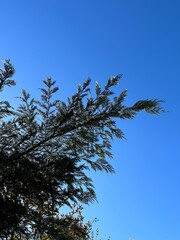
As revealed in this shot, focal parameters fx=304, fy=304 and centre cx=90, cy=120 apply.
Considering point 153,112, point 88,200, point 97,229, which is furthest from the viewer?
point 97,229

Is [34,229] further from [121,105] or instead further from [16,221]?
[121,105]

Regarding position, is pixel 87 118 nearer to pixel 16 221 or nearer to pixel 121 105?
pixel 121 105

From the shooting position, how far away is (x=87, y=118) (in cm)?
830

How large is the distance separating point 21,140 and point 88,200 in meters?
2.97

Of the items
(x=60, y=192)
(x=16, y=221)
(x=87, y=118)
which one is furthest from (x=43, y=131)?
(x=16, y=221)

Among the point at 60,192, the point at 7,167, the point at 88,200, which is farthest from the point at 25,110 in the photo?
the point at 88,200

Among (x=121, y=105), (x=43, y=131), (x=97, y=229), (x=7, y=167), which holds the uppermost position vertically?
(x=97, y=229)

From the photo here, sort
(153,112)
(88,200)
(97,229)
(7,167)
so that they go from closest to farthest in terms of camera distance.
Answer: (7,167) → (153,112) → (88,200) → (97,229)

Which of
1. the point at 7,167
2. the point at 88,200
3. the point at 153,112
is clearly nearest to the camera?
the point at 7,167

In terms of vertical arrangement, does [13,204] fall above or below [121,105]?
below

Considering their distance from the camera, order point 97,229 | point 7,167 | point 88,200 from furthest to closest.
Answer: point 97,229, point 88,200, point 7,167

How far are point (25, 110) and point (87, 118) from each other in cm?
172

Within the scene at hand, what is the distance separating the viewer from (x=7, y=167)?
802 centimetres

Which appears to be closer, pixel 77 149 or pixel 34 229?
pixel 77 149
